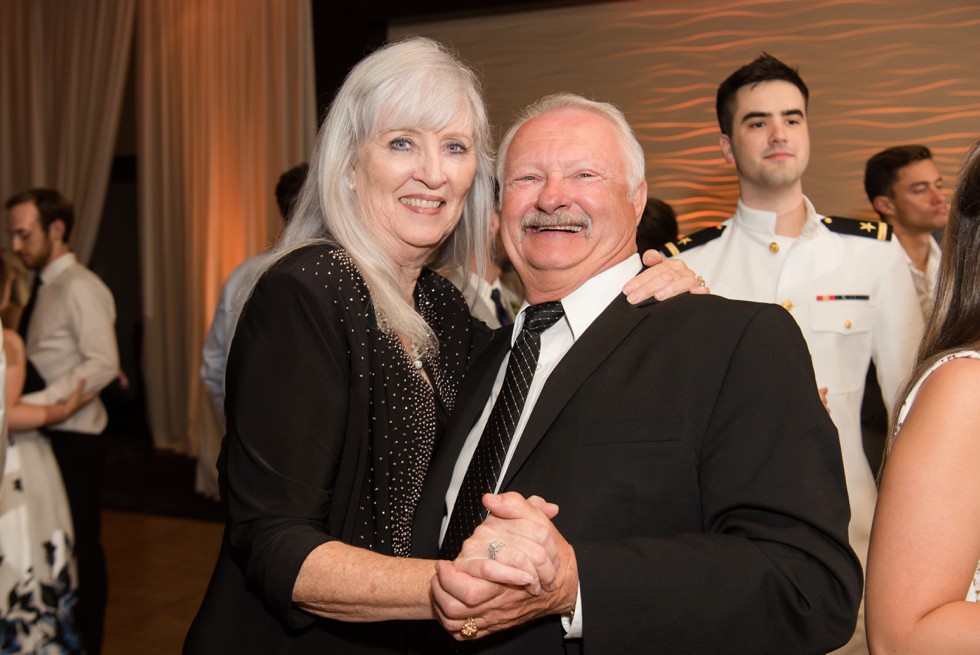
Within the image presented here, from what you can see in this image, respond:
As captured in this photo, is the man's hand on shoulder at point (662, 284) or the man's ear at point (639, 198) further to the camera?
the man's ear at point (639, 198)

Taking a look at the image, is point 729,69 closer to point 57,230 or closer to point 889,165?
point 889,165

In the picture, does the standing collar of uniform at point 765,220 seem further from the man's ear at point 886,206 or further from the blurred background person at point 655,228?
the man's ear at point 886,206

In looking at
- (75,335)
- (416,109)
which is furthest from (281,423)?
(75,335)

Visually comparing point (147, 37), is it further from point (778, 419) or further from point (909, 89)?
point (778, 419)

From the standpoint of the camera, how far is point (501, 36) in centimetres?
543

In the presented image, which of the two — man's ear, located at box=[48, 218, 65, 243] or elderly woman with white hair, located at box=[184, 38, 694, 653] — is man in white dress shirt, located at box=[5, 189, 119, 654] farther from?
elderly woman with white hair, located at box=[184, 38, 694, 653]

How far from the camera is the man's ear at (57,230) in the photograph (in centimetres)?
378

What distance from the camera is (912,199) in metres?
3.69

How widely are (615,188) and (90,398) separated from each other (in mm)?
2638

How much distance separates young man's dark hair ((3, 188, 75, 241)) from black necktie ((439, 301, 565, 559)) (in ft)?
9.80

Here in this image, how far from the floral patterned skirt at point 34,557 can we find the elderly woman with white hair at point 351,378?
1.70 meters

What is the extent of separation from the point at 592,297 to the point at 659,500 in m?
0.43

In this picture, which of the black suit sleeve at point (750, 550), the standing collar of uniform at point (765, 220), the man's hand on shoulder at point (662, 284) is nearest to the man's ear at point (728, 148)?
the standing collar of uniform at point (765, 220)

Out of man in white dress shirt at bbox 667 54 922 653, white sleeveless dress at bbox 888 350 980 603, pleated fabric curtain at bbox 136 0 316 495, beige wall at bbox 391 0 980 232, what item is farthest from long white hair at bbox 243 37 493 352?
Result: pleated fabric curtain at bbox 136 0 316 495
